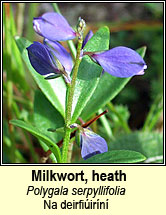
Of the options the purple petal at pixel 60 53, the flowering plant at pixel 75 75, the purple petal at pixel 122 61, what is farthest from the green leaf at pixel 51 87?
the purple petal at pixel 122 61

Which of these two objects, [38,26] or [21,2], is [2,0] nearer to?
[21,2]

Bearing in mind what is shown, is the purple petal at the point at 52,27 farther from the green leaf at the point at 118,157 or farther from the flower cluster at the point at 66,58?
the green leaf at the point at 118,157

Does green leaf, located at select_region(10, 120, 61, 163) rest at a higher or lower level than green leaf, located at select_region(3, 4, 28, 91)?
lower

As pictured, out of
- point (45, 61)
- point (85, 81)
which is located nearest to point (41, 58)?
point (45, 61)

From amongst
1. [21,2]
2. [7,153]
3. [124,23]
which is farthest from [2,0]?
[124,23]

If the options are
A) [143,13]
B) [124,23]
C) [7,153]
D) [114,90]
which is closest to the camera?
[114,90]

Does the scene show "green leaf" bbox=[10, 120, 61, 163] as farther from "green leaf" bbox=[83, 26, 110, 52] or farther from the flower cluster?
"green leaf" bbox=[83, 26, 110, 52]

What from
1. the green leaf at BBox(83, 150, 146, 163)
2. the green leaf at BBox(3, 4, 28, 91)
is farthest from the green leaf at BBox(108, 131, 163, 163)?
the green leaf at BBox(3, 4, 28, 91)
